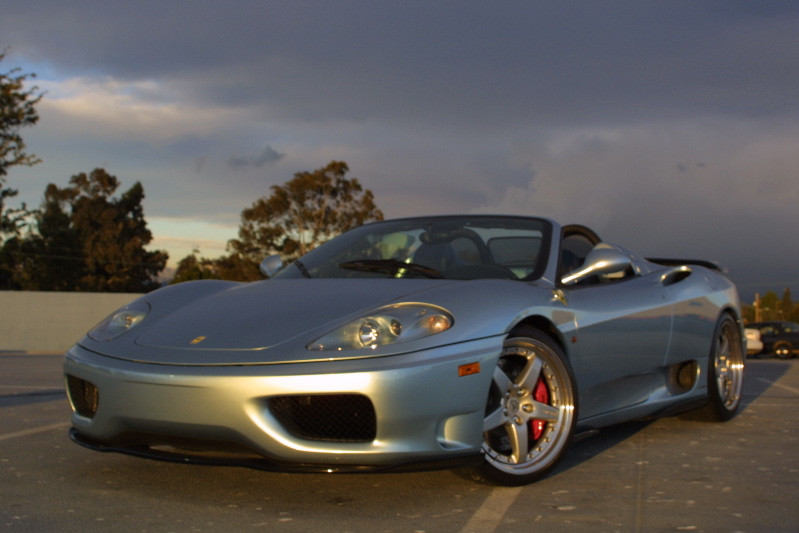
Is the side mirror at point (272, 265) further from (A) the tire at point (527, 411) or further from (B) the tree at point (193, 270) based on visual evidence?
(B) the tree at point (193, 270)

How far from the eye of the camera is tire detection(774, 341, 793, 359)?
3434cm

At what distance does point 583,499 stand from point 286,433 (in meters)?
1.15

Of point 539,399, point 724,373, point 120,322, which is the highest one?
point 120,322

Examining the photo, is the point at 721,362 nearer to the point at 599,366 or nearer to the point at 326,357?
the point at 599,366

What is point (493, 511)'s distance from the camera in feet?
10.5

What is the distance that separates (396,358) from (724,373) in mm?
3246

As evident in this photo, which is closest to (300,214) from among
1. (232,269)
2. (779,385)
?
(232,269)

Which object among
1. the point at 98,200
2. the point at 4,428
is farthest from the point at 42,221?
the point at 4,428

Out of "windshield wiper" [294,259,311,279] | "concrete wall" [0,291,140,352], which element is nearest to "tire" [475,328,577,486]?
"windshield wiper" [294,259,311,279]

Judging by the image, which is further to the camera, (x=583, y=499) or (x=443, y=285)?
(x=443, y=285)

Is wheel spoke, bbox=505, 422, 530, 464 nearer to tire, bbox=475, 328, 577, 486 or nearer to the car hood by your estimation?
tire, bbox=475, 328, 577, 486

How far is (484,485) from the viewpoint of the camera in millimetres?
3631

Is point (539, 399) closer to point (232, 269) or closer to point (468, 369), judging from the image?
point (468, 369)

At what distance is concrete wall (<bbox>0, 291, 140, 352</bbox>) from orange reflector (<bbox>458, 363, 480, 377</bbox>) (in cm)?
2872
